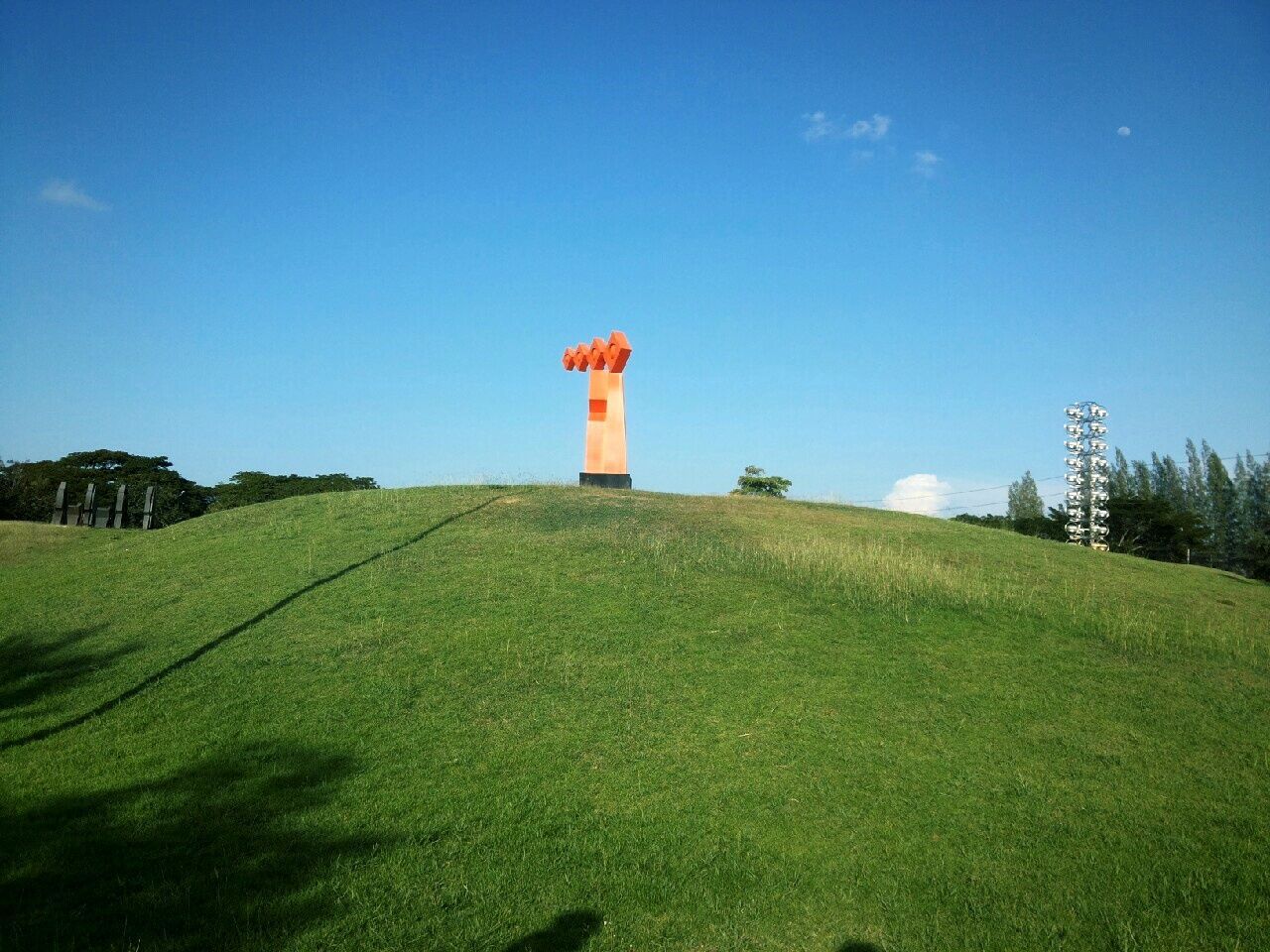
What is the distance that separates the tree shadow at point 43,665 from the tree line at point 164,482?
37040 millimetres

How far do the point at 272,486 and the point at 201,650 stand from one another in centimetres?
4882

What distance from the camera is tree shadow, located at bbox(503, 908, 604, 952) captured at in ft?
16.7

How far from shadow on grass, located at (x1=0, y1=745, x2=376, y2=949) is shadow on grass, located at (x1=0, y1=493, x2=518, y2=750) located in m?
1.98

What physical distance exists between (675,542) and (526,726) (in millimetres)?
7837

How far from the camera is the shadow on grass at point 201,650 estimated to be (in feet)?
28.3

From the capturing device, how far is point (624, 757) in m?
7.75

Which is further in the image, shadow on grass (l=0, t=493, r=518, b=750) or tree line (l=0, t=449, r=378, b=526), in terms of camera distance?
A: tree line (l=0, t=449, r=378, b=526)

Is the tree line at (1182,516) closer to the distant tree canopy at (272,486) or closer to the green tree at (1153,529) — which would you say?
the green tree at (1153,529)

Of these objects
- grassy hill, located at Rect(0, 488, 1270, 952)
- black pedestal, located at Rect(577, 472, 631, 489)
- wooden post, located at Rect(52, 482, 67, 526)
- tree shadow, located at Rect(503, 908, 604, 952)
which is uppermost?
black pedestal, located at Rect(577, 472, 631, 489)

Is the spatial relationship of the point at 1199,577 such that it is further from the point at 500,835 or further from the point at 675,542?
the point at 500,835

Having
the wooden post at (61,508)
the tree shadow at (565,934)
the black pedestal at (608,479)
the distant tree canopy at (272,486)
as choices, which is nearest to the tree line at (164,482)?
the distant tree canopy at (272,486)

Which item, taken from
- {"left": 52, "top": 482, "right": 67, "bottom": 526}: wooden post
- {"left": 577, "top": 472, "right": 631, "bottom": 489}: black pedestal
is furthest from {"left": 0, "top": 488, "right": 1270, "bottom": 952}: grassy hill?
{"left": 52, "top": 482, "right": 67, "bottom": 526}: wooden post

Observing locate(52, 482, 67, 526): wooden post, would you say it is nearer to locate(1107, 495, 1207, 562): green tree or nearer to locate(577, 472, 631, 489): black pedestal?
locate(577, 472, 631, 489): black pedestal

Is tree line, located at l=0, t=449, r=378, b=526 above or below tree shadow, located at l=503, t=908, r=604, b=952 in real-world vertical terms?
above
